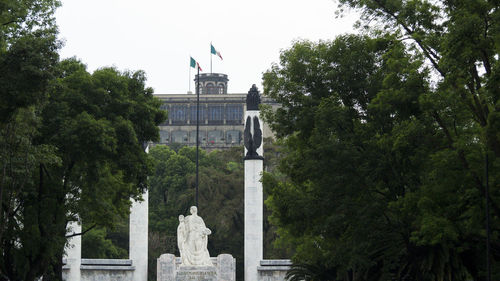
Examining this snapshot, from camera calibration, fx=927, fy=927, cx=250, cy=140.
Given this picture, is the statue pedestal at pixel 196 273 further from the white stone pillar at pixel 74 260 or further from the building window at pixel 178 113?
the building window at pixel 178 113

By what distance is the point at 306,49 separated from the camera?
2669 centimetres

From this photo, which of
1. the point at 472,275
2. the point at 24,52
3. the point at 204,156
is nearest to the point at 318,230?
the point at 472,275

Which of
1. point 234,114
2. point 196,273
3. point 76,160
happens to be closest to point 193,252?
point 196,273

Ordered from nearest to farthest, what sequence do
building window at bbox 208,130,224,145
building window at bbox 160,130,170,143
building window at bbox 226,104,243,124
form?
building window at bbox 226,104,243,124 → building window at bbox 208,130,224,145 → building window at bbox 160,130,170,143

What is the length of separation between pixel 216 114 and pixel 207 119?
1.25 m

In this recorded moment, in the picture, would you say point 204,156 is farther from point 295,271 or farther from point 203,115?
point 203,115

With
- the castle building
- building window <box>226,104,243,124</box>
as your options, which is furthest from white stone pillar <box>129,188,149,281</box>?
building window <box>226,104,243,124</box>

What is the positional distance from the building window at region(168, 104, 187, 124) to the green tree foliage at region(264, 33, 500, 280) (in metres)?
80.0

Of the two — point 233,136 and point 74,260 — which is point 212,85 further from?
point 74,260

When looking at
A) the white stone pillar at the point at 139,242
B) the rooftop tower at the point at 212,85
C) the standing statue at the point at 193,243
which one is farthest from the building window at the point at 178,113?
the standing statue at the point at 193,243

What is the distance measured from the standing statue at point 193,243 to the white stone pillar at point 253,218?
420 inches

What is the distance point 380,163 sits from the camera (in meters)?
22.7

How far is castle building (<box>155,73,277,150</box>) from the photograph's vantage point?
106875mm

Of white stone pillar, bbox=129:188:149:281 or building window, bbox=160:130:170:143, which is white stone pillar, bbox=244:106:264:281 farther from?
building window, bbox=160:130:170:143
